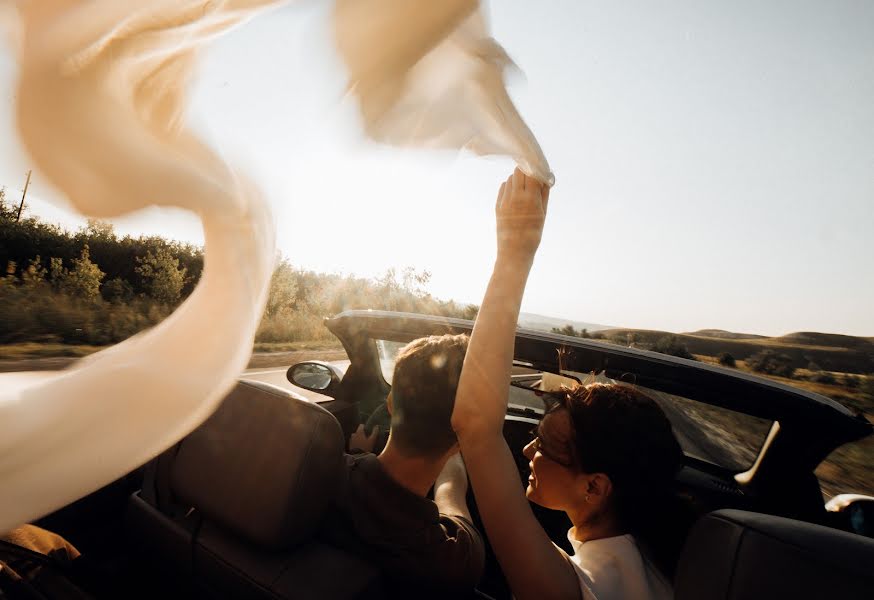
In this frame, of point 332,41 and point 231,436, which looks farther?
point 231,436

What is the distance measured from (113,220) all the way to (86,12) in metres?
0.51

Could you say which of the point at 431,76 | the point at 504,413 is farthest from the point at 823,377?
the point at 431,76

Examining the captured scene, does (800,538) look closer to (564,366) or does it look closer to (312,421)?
(312,421)

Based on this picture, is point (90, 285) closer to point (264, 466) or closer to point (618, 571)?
point (264, 466)

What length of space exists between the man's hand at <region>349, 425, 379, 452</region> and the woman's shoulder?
1.90 meters

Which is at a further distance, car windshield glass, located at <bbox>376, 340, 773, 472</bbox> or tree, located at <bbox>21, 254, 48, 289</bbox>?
tree, located at <bbox>21, 254, 48, 289</bbox>

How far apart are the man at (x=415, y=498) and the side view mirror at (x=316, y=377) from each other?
6.68 ft

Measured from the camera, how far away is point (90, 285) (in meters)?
13.3

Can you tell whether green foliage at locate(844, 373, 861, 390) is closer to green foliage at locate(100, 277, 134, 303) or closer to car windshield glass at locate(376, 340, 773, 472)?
car windshield glass at locate(376, 340, 773, 472)

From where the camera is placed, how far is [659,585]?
53.4 inches

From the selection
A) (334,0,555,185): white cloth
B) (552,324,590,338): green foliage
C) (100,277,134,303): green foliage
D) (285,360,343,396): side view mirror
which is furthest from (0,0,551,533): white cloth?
(100,277,134,303): green foliage

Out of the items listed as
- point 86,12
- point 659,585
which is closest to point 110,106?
point 86,12

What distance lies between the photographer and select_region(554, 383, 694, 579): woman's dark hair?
1.48 metres

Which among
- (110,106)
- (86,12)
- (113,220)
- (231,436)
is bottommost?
(231,436)
